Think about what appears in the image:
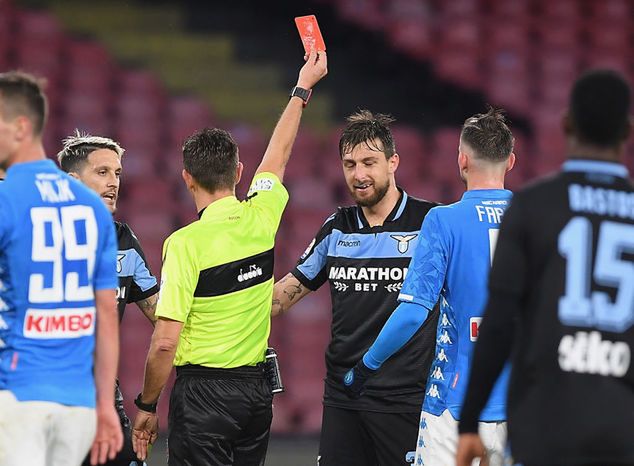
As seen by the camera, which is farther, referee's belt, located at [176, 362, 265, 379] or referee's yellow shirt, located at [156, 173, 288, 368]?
referee's belt, located at [176, 362, 265, 379]

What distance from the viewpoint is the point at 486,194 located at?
4691 millimetres

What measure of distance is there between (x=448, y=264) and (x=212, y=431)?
1.30 m

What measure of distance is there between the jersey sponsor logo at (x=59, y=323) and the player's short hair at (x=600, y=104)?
5.64ft

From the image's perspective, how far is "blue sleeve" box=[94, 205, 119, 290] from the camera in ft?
12.9

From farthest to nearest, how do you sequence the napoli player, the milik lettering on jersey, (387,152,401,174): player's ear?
(387,152,401,174): player's ear < the napoli player < the milik lettering on jersey

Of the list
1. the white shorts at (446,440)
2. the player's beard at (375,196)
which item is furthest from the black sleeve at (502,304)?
the player's beard at (375,196)

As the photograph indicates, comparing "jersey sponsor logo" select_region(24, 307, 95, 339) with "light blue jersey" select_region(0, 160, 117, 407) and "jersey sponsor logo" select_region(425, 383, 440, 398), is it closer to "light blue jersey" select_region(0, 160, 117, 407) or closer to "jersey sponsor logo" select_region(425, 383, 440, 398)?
"light blue jersey" select_region(0, 160, 117, 407)

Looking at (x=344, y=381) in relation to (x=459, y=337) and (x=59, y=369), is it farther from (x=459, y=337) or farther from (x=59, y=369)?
(x=59, y=369)

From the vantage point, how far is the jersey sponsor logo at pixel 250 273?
507 cm

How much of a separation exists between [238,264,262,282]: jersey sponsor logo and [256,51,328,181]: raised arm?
0.51m

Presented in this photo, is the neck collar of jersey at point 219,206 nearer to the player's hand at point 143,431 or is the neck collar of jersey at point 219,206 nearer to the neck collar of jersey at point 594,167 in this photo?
the player's hand at point 143,431

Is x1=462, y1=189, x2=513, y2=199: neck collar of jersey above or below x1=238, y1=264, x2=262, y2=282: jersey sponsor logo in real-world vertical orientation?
above

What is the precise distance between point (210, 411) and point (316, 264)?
102 centimetres

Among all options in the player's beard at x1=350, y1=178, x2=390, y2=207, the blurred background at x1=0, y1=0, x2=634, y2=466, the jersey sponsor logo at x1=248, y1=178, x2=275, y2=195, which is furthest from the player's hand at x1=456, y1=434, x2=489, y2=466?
the blurred background at x1=0, y1=0, x2=634, y2=466
